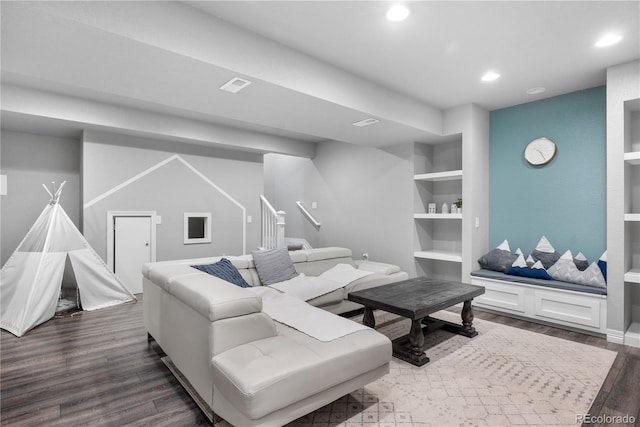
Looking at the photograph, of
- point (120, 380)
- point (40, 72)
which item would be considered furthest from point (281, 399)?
point (40, 72)

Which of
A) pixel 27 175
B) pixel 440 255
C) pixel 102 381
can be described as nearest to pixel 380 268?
pixel 440 255

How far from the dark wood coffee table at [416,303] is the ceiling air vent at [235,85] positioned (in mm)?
2165

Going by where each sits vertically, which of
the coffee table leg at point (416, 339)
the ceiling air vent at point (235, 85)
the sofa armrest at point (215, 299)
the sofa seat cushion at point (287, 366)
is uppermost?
the ceiling air vent at point (235, 85)

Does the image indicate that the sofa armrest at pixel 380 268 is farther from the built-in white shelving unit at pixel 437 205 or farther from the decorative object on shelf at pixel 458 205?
the decorative object on shelf at pixel 458 205

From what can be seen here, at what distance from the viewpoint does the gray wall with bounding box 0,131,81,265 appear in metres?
4.88

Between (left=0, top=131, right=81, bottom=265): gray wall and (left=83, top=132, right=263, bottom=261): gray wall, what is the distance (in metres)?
0.92

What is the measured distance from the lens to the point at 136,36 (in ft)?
7.09

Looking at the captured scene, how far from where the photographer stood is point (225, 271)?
348cm

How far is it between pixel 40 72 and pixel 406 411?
143 inches

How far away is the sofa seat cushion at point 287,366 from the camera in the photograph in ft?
5.19

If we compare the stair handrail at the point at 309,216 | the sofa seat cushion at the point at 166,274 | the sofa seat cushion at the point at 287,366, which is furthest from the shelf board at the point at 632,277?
the stair handrail at the point at 309,216

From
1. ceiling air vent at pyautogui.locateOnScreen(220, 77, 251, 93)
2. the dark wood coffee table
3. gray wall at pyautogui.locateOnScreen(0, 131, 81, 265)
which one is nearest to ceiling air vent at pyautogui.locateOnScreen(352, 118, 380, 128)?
ceiling air vent at pyautogui.locateOnScreen(220, 77, 251, 93)

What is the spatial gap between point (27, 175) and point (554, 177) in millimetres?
7444

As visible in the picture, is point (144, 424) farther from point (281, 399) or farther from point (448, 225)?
A: point (448, 225)
